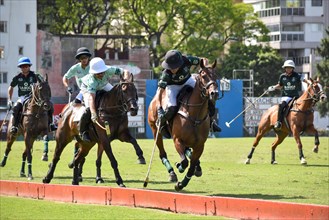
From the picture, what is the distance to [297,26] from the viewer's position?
4675 inches

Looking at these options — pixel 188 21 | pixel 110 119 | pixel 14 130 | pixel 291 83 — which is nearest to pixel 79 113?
pixel 110 119

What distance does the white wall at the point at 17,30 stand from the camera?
101 m

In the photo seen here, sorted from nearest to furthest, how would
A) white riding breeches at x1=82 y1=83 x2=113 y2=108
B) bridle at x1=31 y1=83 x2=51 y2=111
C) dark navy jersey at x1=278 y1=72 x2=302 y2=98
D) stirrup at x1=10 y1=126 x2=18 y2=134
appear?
white riding breeches at x1=82 y1=83 x2=113 y2=108
bridle at x1=31 y1=83 x2=51 y2=111
stirrup at x1=10 y1=126 x2=18 y2=134
dark navy jersey at x1=278 y1=72 x2=302 y2=98

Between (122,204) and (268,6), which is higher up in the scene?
(268,6)

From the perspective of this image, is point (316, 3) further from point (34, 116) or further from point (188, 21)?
point (34, 116)

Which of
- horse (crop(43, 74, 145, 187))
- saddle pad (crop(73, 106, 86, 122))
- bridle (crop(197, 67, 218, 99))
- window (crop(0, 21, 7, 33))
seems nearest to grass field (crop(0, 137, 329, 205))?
horse (crop(43, 74, 145, 187))

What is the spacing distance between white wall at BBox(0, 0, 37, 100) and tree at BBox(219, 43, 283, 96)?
17.6 metres

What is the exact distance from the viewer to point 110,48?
104938 millimetres

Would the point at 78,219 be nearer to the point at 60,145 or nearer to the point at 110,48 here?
the point at 60,145

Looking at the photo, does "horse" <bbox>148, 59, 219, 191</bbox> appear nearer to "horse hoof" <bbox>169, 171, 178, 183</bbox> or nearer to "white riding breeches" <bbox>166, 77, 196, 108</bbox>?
"white riding breeches" <bbox>166, 77, 196, 108</bbox>

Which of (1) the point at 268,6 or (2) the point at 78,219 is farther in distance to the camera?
(1) the point at 268,6

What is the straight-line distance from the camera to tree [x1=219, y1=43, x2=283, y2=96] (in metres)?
104

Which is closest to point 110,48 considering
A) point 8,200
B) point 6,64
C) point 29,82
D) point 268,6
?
point 6,64

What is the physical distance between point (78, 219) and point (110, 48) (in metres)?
86.4
